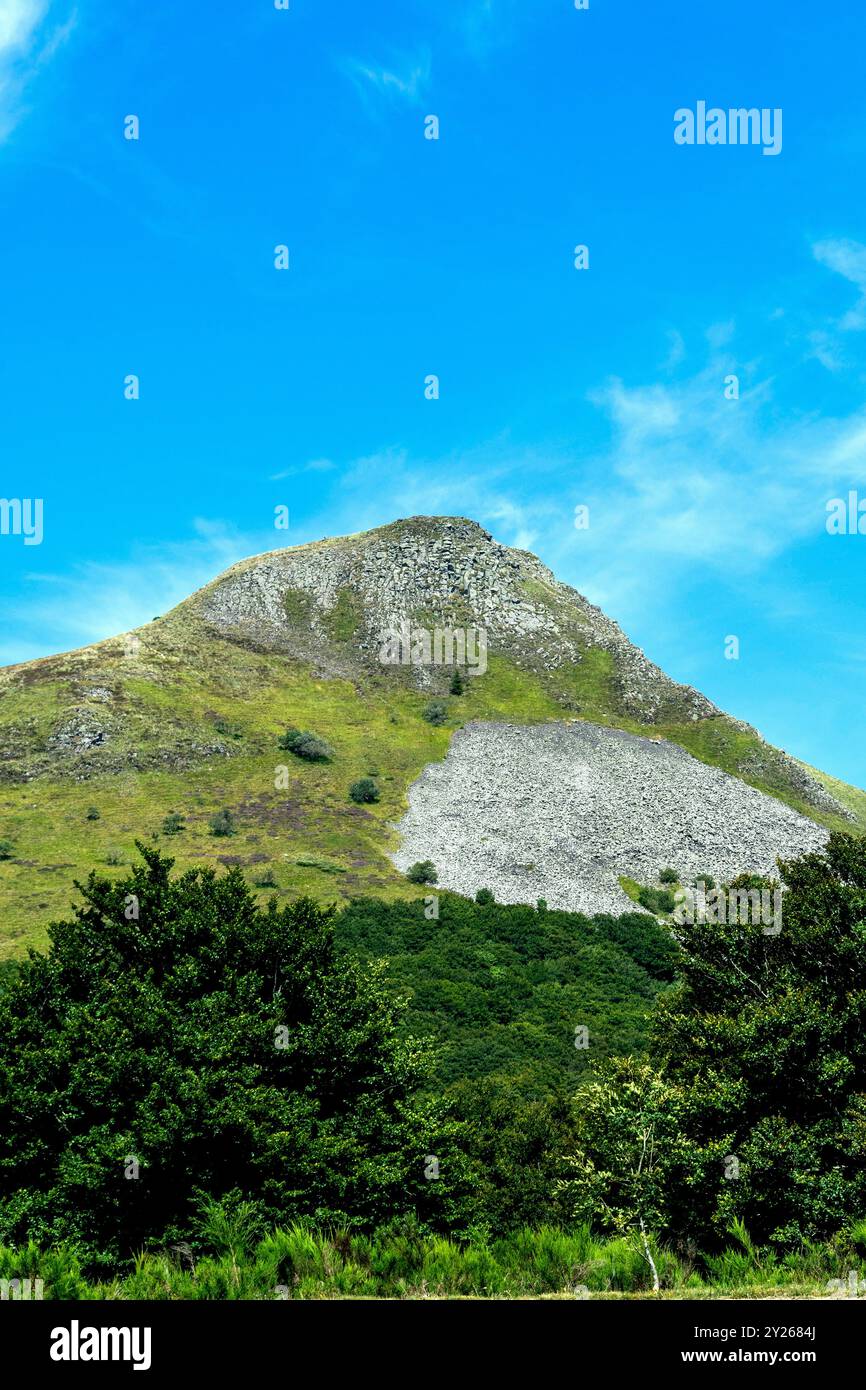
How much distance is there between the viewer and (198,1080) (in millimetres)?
21891

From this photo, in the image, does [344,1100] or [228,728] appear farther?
[228,728]

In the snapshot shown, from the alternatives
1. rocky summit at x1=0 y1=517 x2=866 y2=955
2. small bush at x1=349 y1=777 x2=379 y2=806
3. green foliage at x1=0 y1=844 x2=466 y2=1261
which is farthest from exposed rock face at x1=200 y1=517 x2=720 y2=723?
green foliage at x1=0 y1=844 x2=466 y2=1261

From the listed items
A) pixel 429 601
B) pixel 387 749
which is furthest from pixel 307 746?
pixel 429 601

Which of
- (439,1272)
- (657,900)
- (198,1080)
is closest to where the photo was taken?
(439,1272)

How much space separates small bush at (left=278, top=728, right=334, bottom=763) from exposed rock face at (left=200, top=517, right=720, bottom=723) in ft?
125

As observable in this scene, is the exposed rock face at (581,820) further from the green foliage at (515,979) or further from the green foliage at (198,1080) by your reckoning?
the green foliage at (198,1080)

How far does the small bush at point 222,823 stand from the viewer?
9112cm

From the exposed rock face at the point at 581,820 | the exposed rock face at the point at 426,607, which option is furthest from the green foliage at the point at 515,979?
the exposed rock face at the point at 426,607

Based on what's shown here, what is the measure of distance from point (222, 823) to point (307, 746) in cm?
2662

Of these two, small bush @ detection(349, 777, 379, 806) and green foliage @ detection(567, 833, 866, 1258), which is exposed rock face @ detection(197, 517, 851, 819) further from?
green foliage @ detection(567, 833, 866, 1258)

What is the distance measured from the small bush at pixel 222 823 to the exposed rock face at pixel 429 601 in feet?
209

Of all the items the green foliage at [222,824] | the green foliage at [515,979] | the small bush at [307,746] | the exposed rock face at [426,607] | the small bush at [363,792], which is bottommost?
the green foliage at [515,979]

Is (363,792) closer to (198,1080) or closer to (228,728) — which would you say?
(228,728)
